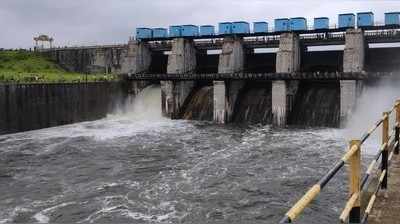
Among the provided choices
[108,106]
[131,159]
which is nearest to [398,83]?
[131,159]

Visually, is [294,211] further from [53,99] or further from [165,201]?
[53,99]

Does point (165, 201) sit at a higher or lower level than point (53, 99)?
lower

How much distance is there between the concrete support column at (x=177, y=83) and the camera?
48.8 meters

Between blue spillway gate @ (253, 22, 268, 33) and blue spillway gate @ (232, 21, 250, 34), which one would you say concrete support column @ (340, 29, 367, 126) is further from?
blue spillway gate @ (232, 21, 250, 34)

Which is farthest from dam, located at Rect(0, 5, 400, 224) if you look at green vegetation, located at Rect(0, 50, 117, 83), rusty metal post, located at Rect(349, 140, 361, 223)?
green vegetation, located at Rect(0, 50, 117, 83)

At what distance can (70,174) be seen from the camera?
24.9 metres

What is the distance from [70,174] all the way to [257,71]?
94.0 ft

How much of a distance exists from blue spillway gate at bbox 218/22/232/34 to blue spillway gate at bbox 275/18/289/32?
4857 millimetres

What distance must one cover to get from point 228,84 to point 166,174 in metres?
23.0

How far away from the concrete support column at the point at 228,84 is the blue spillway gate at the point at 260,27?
6.53 ft

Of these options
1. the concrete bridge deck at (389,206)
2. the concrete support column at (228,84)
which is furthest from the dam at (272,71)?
the concrete bridge deck at (389,206)

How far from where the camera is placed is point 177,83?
49.1 metres

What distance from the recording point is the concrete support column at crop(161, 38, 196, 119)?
48.8 m

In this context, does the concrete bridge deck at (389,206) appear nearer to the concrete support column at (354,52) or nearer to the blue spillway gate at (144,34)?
the concrete support column at (354,52)
